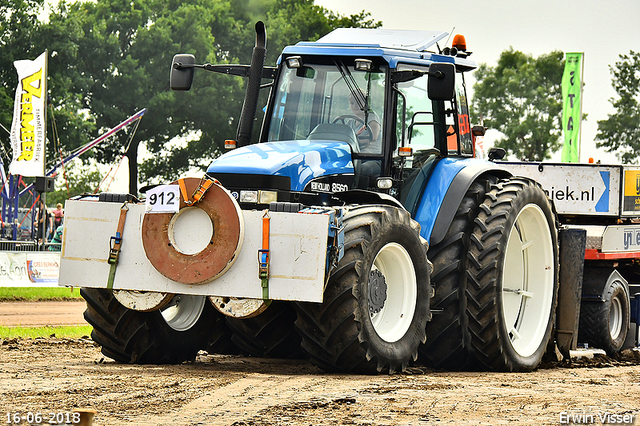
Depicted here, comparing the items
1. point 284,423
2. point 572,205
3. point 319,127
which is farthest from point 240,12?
point 284,423

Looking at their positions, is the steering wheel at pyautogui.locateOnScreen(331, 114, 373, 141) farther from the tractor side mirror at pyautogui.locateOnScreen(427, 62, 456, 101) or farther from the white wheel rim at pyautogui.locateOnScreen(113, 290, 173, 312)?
the white wheel rim at pyautogui.locateOnScreen(113, 290, 173, 312)

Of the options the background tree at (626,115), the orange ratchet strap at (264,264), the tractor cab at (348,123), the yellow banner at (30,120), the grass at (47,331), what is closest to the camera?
the orange ratchet strap at (264,264)

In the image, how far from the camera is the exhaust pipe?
29.3 ft

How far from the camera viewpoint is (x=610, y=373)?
8992 millimetres

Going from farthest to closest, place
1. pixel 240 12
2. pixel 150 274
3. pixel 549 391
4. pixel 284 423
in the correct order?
pixel 240 12 < pixel 150 274 < pixel 549 391 < pixel 284 423

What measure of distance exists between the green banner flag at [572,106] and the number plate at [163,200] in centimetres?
2635

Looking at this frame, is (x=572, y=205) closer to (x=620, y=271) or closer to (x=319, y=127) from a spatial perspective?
(x=620, y=271)

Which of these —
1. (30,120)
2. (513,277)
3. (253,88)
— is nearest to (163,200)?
(253,88)

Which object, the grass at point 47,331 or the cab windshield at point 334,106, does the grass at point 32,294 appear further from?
the cab windshield at point 334,106

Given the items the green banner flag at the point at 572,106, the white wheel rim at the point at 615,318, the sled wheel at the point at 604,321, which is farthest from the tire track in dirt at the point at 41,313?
the green banner flag at the point at 572,106

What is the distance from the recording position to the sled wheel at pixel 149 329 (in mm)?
8217

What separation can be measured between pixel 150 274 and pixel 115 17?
43.1m

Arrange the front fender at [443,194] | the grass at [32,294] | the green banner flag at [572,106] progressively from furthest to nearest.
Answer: the green banner flag at [572,106] → the grass at [32,294] → the front fender at [443,194]

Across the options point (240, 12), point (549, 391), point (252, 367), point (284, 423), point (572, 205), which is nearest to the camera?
point (284, 423)
